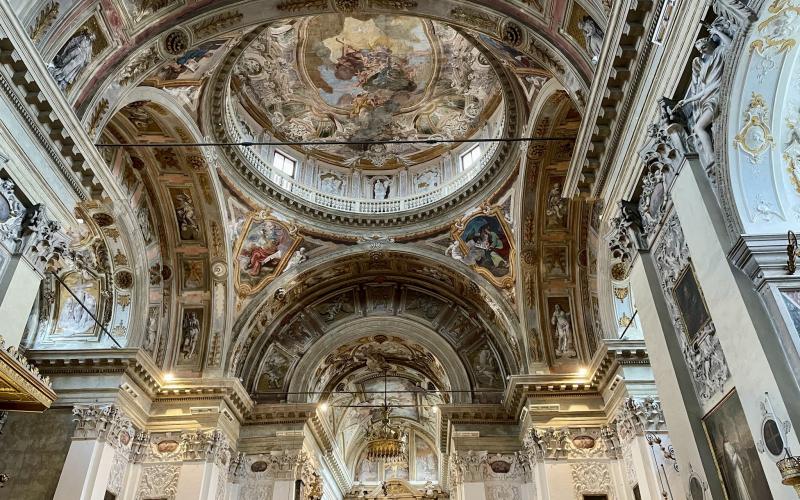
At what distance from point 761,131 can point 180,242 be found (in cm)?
1414

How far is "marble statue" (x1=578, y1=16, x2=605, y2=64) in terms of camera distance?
8211 millimetres

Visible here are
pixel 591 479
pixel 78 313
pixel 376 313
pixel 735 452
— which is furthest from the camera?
pixel 376 313

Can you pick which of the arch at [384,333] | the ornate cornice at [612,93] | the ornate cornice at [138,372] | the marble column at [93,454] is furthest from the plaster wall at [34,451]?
the ornate cornice at [612,93]

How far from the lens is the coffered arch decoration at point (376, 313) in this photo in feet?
56.4

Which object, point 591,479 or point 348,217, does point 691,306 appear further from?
point 348,217

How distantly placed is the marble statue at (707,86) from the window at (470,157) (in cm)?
1151

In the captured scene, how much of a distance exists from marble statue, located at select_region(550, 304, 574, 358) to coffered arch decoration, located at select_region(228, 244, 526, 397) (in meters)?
1.32

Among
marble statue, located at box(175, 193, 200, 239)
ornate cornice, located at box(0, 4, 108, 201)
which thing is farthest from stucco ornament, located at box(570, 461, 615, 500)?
ornate cornice, located at box(0, 4, 108, 201)

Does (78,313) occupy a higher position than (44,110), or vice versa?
(78,313)

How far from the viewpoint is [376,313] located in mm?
19391

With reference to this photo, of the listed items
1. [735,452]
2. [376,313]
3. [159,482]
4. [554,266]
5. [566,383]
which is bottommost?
[735,452]

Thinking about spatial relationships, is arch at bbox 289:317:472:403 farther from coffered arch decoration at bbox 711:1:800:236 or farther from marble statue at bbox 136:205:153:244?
coffered arch decoration at bbox 711:1:800:236

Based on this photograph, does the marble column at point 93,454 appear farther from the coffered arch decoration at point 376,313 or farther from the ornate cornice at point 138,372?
the coffered arch decoration at point 376,313

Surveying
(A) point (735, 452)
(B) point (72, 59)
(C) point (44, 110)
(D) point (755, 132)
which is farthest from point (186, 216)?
(A) point (735, 452)
